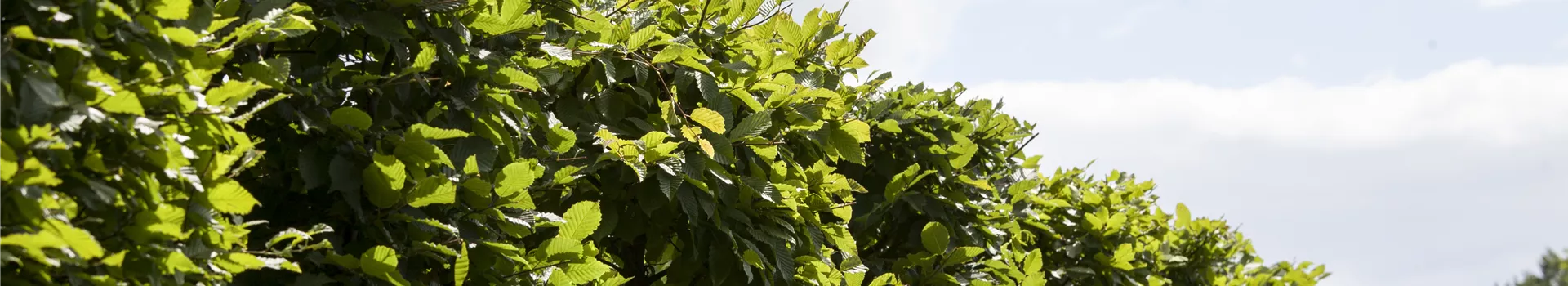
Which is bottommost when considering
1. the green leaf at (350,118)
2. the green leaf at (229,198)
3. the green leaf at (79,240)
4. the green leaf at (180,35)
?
the green leaf at (79,240)

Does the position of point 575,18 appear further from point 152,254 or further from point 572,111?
point 152,254

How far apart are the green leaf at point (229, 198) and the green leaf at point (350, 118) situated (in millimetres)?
501

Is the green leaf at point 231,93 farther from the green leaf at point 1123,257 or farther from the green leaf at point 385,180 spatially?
the green leaf at point 1123,257

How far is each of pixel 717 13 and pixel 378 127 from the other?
203 centimetres

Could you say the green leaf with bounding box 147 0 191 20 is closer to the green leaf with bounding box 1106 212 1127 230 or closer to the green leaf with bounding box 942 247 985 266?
the green leaf with bounding box 942 247 985 266

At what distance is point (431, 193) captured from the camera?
306cm

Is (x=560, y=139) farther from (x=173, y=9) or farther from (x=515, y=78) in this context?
(x=173, y=9)

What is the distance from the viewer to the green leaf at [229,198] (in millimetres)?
2467

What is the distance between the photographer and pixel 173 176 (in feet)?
7.75

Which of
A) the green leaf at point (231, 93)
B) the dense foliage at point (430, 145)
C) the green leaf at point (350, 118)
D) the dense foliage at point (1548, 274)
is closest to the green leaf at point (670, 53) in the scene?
the dense foliage at point (430, 145)

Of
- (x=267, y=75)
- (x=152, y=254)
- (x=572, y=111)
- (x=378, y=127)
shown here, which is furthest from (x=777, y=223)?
(x=152, y=254)

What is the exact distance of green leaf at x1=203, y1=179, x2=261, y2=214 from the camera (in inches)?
97.1

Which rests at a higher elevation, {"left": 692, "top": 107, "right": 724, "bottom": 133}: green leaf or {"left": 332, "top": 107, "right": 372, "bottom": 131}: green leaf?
{"left": 692, "top": 107, "right": 724, "bottom": 133}: green leaf

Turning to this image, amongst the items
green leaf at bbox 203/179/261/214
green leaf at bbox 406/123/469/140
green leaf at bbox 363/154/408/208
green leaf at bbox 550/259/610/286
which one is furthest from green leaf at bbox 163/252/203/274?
green leaf at bbox 550/259/610/286
